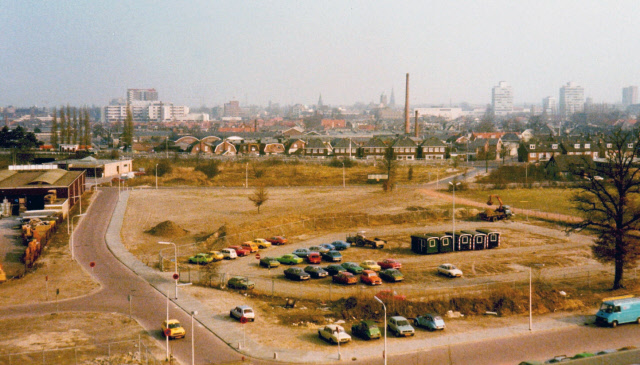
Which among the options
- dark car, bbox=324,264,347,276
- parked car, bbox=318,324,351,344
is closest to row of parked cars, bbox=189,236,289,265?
dark car, bbox=324,264,347,276

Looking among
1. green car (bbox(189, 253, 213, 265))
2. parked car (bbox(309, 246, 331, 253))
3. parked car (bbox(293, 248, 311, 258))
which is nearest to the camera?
Answer: green car (bbox(189, 253, 213, 265))

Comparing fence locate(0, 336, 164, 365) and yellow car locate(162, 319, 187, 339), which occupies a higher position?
yellow car locate(162, 319, 187, 339)

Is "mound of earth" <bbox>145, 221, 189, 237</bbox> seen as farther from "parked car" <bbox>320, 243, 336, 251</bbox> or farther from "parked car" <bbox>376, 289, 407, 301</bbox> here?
"parked car" <bbox>376, 289, 407, 301</bbox>

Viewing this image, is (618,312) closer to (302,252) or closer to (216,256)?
(302,252)

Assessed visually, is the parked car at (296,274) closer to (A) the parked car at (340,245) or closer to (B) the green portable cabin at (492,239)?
(A) the parked car at (340,245)

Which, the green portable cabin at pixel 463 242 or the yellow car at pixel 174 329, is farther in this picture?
the green portable cabin at pixel 463 242

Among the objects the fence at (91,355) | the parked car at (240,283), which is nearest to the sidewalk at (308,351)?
the parked car at (240,283)
